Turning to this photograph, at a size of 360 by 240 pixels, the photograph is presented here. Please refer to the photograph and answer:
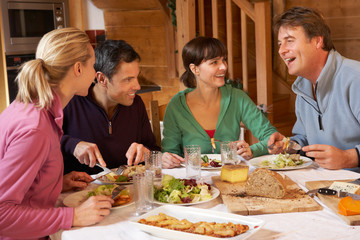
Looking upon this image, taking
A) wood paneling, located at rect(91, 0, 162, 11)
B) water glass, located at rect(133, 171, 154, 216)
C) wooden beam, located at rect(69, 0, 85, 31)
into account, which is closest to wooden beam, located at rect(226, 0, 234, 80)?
wood paneling, located at rect(91, 0, 162, 11)

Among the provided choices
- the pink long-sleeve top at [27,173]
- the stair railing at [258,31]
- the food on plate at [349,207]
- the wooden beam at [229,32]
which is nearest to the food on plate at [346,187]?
the food on plate at [349,207]

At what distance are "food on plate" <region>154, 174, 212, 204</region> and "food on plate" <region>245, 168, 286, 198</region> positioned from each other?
158 millimetres

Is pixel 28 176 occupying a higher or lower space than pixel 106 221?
higher

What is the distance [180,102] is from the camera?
274cm

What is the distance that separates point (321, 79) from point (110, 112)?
1102 millimetres

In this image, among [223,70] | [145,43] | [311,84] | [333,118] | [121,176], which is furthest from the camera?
[145,43]

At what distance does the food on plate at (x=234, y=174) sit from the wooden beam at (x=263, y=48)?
2.36 m

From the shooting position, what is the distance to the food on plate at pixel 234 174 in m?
1.83

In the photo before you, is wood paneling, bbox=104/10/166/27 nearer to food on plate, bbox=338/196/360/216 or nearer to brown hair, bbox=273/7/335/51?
brown hair, bbox=273/7/335/51

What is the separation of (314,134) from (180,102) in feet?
2.65

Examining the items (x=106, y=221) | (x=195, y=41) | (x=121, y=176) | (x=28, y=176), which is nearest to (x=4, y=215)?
(x=28, y=176)

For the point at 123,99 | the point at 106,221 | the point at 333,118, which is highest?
the point at 123,99

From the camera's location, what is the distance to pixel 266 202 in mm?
1585

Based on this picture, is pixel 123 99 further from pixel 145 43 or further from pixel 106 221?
pixel 145 43
